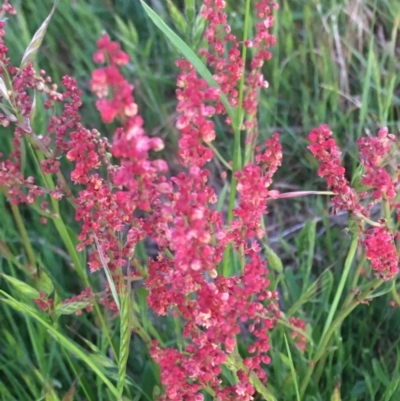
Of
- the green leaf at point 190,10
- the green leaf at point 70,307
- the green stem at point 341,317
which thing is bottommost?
the green stem at point 341,317

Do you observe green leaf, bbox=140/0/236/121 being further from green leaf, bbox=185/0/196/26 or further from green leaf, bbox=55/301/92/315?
green leaf, bbox=55/301/92/315

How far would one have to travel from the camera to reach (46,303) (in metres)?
0.82

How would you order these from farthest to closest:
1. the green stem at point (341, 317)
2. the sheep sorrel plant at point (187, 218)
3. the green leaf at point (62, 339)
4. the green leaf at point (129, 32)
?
the green leaf at point (129, 32)
the green stem at point (341, 317)
the green leaf at point (62, 339)
the sheep sorrel plant at point (187, 218)

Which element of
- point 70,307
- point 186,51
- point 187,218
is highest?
point 186,51

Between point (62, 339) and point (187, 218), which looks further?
point (62, 339)

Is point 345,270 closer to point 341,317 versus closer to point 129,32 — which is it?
point 341,317

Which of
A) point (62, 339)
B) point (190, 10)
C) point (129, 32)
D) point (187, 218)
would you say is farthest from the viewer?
point (129, 32)

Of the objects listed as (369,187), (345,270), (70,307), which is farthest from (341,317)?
(70,307)

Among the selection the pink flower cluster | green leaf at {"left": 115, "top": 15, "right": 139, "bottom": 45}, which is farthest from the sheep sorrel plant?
green leaf at {"left": 115, "top": 15, "right": 139, "bottom": 45}

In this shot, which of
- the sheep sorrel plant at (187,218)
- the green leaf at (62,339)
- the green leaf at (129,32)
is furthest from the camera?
the green leaf at (129,32)

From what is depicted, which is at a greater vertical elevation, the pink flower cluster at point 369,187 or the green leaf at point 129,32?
the green leaf at point 129,32

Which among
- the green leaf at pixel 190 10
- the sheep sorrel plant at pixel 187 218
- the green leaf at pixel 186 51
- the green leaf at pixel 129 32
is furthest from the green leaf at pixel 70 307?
the green leaf at pixel 129 32

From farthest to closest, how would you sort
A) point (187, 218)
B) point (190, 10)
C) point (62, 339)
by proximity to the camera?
1. point (190, 10)
2. point (62, 339)
3. point (187, 218)

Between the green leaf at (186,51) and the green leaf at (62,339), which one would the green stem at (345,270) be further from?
the green leaf at (62,339)
